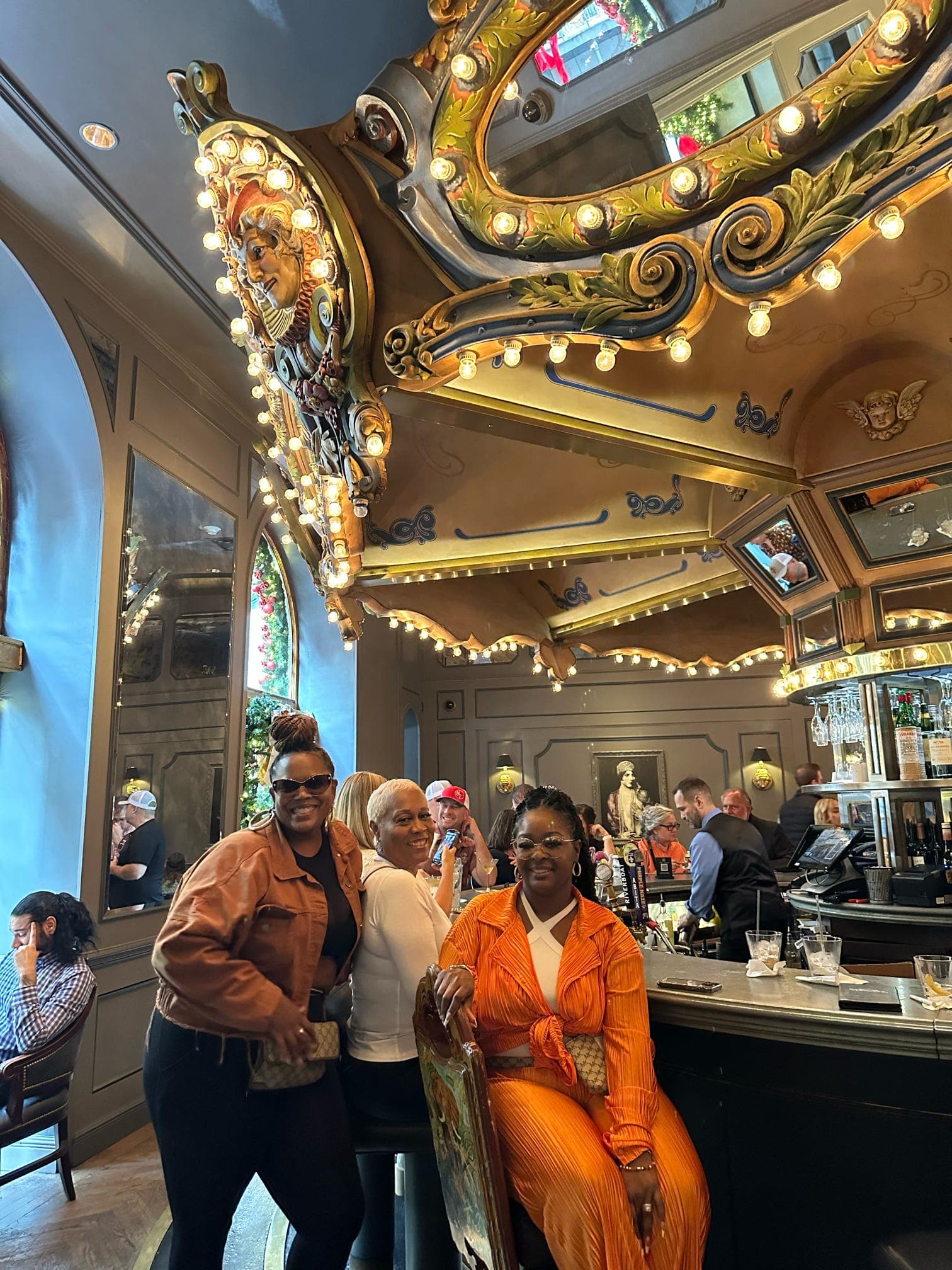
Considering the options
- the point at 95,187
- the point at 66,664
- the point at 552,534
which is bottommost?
the point at 66,664

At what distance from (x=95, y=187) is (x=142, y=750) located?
11.1ft

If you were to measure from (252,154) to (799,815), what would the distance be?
6.74 m

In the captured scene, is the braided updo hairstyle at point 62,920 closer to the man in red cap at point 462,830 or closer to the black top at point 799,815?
the man in red cap at point 462,830

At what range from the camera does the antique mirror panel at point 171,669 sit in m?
5.34

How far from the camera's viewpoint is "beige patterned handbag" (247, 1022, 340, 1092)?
196cm

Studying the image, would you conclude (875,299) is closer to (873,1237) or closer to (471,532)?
(471,532)

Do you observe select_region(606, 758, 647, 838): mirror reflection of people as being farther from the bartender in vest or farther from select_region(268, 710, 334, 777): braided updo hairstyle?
select_region(268, 710, 334, 777): braided updo hairstyle

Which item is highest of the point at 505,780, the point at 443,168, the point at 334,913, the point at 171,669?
the point at 443,168

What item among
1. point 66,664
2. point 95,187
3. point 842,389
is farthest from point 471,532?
point 95,187

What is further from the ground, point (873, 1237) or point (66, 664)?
point (66, 664)

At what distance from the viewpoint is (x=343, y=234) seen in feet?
8.64

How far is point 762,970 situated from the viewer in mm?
2348

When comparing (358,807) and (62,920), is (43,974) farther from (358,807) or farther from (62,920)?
(358,807)

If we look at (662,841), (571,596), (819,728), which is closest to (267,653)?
(571,596)
